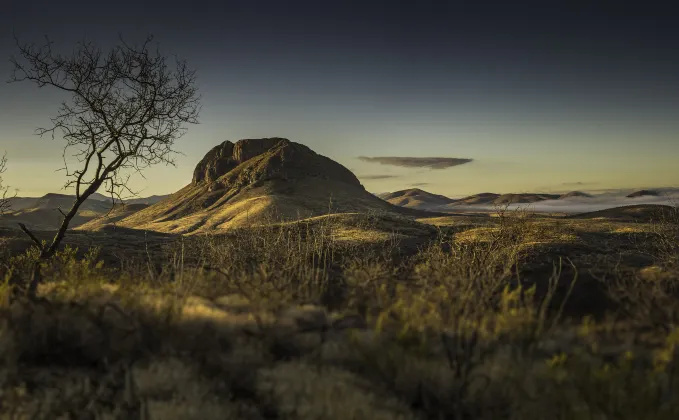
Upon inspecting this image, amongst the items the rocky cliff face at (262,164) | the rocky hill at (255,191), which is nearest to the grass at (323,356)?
the rocky hill at (255,191)

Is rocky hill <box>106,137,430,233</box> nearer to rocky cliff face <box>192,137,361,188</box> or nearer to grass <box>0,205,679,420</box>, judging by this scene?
rocky cliff face <box>192,137,361,188</box>

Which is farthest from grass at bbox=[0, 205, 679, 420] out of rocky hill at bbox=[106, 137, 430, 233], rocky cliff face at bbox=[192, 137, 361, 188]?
rocky cliff face at bbox=[192, 137, 361, 188]

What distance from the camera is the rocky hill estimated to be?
311ft

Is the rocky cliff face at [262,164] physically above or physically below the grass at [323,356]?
above

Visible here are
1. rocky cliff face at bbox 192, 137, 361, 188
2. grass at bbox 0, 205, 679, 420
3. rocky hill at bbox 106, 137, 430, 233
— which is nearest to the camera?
grass at bbox 0, 205, 679, 420

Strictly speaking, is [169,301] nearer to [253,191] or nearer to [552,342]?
[552,342]

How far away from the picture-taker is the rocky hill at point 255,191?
94812 millimetres

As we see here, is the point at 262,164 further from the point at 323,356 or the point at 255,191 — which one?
the point at 323,356

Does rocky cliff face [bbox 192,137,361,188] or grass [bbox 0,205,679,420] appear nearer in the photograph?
grass [bbox 0,205,679,420]

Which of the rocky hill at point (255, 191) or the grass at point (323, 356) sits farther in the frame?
the rocky hill at point (255, 191)

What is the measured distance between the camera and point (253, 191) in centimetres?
11894

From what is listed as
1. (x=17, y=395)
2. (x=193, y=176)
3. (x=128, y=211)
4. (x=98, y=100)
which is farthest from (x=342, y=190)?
(x=17, y=395)

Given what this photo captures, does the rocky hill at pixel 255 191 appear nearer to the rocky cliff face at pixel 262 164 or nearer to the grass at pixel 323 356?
the rocky cliff face at pixel 262 164

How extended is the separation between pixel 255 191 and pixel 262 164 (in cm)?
2477
